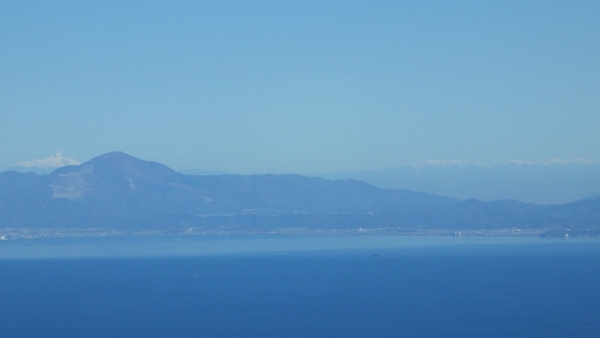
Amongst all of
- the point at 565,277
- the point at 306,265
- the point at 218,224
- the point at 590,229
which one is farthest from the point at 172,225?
the point at 565,277

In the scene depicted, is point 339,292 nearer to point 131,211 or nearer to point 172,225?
point 172,225

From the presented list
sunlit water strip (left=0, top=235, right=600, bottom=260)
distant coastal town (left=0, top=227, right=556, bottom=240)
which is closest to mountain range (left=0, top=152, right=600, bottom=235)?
distant coastal town (left=0, top=227, right=556, bottom=240)

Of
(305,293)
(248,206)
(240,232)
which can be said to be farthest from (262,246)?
(248,206)

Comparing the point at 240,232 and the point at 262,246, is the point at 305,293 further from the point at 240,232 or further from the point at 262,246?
the point at 240,232

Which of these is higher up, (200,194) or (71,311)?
(200,194)

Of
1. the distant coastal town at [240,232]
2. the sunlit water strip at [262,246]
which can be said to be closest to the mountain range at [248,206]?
the distant coastal town at [240,232]

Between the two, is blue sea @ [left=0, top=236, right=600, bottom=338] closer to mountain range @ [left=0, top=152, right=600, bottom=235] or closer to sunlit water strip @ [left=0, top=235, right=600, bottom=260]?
sunlit water strip @ [left=0, top=235, right=600, bottom=260]
